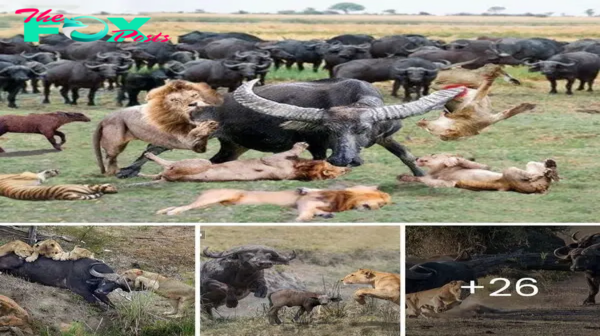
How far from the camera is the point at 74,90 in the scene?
7.64 m

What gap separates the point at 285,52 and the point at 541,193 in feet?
6.37

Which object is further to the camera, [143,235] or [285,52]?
[285,52]

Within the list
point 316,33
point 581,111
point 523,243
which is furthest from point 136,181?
point 581,111

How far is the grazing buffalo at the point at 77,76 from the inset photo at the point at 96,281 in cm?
97

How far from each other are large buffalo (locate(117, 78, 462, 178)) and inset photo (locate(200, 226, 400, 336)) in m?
0.52

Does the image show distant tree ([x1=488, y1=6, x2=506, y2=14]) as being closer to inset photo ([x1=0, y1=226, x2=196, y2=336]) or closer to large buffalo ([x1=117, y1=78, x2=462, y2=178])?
large buffalo ([x1=117, y1=78, x2=462, y2=178])

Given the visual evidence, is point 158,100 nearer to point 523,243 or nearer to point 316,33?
point 316,33

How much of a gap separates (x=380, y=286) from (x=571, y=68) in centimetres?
191

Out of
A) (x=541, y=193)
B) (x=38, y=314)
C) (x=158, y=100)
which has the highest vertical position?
(x=158, y=100)

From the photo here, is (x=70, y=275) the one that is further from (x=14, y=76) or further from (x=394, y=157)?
(x=394, y=157)

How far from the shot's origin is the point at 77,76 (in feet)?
25.5

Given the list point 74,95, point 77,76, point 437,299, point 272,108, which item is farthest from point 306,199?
point 77,76

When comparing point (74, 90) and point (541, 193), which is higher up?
point (74, 90)

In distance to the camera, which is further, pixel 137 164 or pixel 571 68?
pixel 571 68
